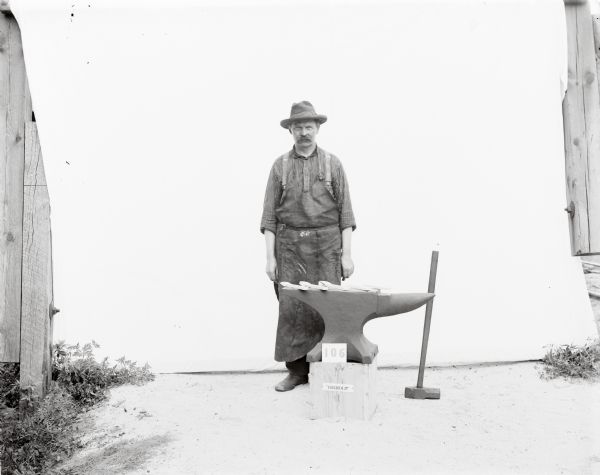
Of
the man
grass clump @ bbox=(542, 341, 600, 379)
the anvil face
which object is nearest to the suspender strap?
the man

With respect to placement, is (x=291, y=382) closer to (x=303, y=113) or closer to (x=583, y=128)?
(x=303, y=113)

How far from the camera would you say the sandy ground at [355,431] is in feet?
9.91

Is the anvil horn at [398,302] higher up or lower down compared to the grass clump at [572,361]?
higher up

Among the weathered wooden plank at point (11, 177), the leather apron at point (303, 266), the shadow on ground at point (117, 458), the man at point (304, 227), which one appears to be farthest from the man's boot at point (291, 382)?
the weathered wooden plank at point (11, 177)

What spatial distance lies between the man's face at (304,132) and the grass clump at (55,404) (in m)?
1.99

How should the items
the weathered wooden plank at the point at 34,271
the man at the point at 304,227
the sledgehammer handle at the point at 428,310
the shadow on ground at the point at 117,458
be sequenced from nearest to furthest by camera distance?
the shadow on ground at the point at 117,458, the sledgehammer handle at the point at 428,310, the man at the point at 304,227, the weathered wooden plank at the point at 34,271

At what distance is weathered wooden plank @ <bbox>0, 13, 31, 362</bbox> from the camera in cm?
427

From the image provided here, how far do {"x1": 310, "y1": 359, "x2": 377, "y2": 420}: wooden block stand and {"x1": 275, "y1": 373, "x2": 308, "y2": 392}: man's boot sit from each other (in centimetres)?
68

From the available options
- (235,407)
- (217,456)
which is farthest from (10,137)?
(217,456)

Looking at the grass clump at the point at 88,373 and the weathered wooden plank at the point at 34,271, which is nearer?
the weathered wooden plank at the point at 34,271

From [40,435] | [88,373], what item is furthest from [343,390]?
[88,373]

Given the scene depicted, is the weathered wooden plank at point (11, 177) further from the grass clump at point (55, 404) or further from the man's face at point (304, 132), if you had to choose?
the man's face at point (304, 132)

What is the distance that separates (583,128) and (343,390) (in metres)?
2.42

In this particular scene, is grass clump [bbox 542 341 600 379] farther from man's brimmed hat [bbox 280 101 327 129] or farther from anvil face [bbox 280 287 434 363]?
man's brimmed hat [bbox 280 101 327 129]
